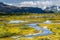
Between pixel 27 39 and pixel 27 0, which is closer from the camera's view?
pixel 27 39

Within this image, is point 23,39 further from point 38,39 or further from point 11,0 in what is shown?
point 11,0

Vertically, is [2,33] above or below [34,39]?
above

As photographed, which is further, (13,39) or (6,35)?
(6,35)

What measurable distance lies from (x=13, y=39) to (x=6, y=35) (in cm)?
351

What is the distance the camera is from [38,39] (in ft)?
76.2

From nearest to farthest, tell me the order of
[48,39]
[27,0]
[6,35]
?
[48,39] < [6,35] < [27,0]

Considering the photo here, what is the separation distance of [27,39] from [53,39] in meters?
3.42

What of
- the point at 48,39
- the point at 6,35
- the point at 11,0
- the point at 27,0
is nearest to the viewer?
the point at 48,39

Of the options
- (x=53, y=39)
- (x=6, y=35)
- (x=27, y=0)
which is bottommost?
(x=53, y=39)

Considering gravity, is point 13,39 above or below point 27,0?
below

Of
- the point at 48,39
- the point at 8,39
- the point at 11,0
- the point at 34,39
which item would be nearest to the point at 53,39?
the point at 48,39

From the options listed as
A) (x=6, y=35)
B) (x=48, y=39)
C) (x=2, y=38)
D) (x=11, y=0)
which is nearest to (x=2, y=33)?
(x=6, y=35)

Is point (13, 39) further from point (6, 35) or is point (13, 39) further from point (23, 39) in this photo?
point (6, 35)

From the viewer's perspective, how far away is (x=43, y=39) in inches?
907
